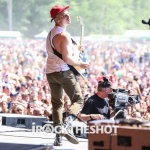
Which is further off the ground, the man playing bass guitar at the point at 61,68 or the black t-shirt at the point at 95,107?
the man playing bass guitar at the point at 61,68

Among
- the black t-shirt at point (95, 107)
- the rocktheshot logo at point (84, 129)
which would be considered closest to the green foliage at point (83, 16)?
the rocktheshot logo at point (84, 129)

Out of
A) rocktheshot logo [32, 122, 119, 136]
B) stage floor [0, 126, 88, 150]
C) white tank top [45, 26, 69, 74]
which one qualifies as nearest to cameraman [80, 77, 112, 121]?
rocktheshot logo [32, 122, 119, 136]

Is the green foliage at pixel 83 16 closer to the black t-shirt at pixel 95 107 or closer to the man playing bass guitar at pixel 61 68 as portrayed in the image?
the black t-shirt at pixel 95 107

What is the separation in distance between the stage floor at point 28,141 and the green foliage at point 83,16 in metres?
50.7

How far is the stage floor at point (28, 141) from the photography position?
3299mm

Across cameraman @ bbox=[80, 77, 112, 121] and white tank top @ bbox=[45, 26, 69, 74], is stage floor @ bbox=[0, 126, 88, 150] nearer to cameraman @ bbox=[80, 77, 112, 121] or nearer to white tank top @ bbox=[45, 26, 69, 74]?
cameraman @ bbox=[80, 77, 112, 121]

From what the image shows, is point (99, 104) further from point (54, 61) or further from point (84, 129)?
point (54, 61)

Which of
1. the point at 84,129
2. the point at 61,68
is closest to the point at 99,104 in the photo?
the point at 84,129

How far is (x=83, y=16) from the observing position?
190ft

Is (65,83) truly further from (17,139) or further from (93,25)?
(93,25)

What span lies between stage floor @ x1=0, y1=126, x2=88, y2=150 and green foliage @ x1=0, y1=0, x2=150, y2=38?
50727 mm

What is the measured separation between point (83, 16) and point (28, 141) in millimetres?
55404

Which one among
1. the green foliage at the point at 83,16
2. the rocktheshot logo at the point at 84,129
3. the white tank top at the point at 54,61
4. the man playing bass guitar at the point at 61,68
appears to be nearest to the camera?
the rocktheshot logo at the point at 84,129

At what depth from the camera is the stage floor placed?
130 inches
